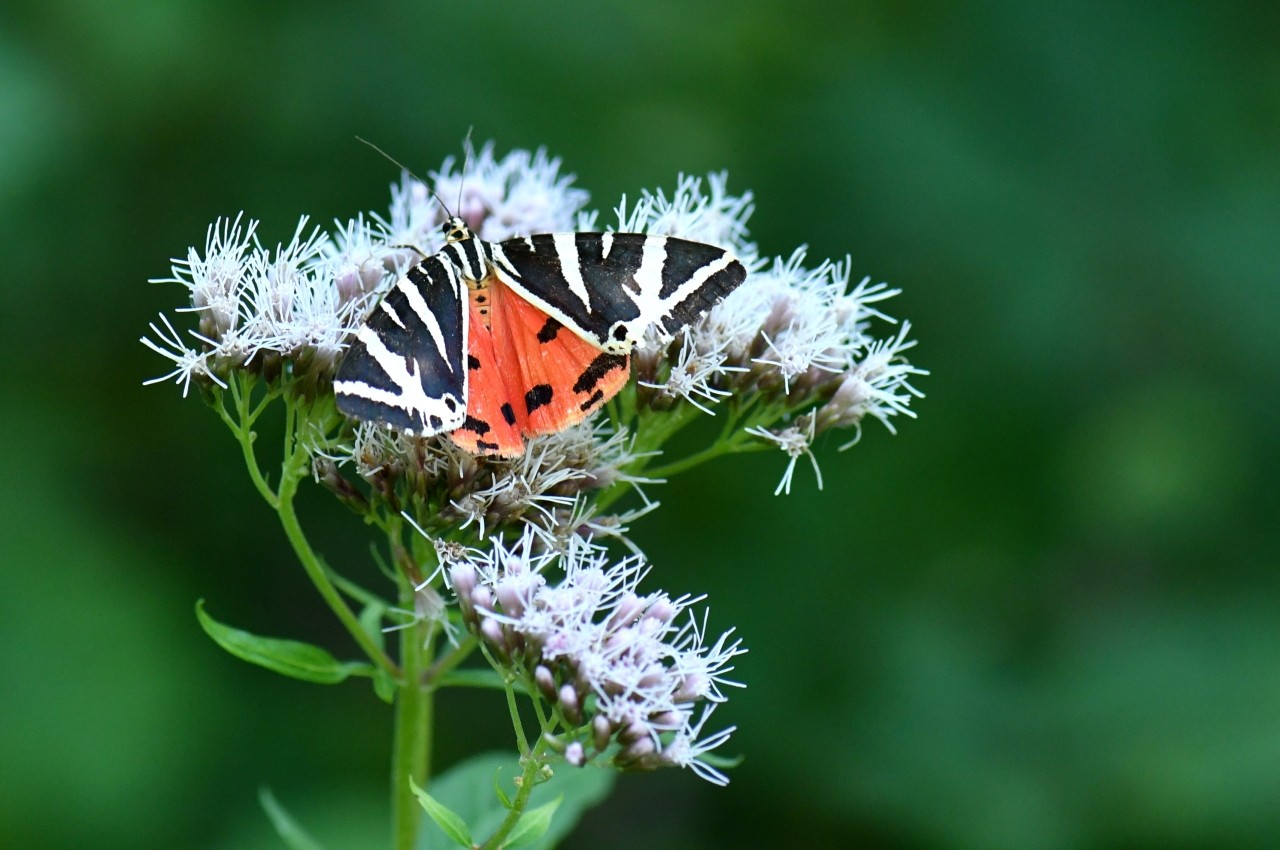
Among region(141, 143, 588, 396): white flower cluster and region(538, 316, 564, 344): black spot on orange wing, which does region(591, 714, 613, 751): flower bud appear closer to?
region(538, 316, 564, 344): black spot on orange wing

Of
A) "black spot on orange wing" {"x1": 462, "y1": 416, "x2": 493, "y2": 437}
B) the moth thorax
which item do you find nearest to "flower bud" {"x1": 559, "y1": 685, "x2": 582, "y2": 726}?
"black spot on orange wing" {"x1": 462, "y1": 416, "x2": 493, "y2": 437}

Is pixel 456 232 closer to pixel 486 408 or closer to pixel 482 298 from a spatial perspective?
pixel 482 298

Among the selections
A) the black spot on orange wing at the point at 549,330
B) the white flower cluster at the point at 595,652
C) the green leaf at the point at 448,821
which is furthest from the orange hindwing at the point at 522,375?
the green leaf at the point at 448,821

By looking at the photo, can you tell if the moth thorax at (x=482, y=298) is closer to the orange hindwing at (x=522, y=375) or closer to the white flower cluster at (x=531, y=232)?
the orange hindwing at (x=522, y=375)

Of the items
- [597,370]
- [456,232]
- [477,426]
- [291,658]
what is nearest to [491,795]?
[291,658]

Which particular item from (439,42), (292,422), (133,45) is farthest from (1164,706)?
(133,45)

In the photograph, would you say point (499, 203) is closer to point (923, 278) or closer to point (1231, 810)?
point (923, 278)
